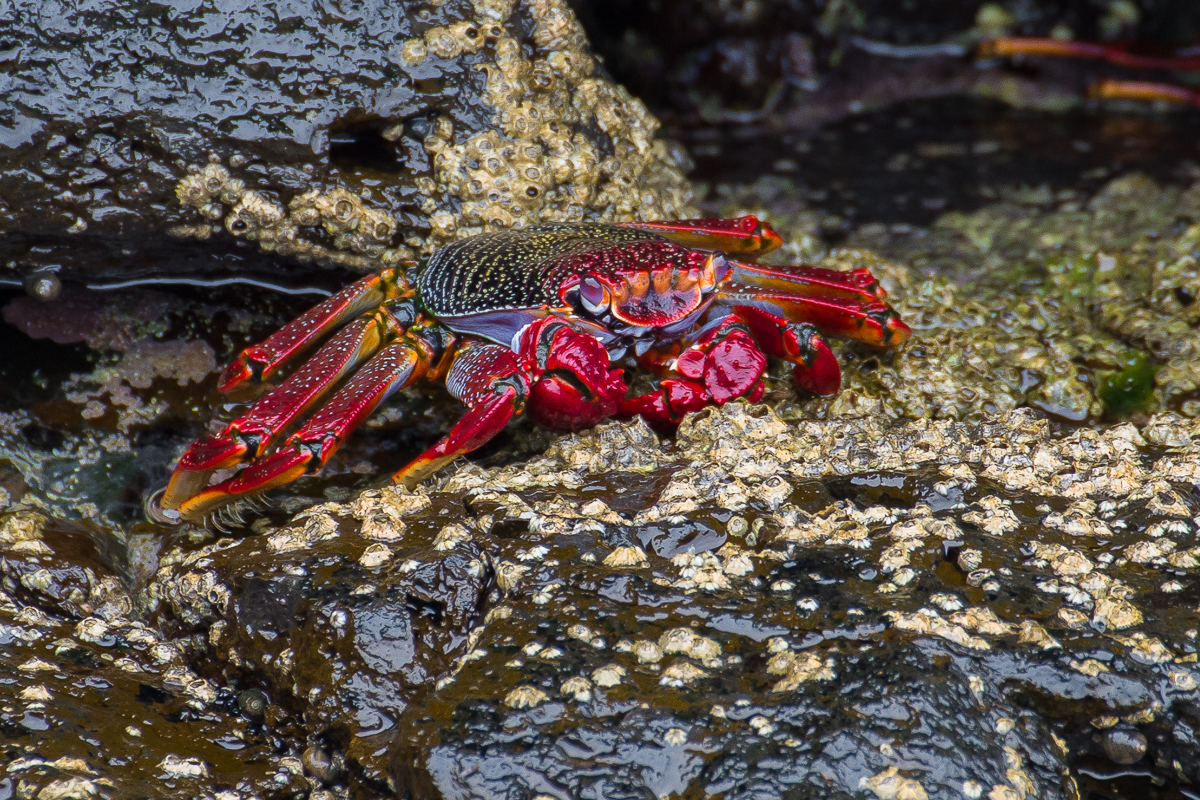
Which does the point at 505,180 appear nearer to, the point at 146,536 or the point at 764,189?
the point at 146,536

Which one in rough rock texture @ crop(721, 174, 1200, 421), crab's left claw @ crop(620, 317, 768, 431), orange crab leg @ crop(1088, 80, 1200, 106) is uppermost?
crab's left claw @ crop(620, 317, 768, 431)

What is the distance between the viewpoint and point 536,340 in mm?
2275

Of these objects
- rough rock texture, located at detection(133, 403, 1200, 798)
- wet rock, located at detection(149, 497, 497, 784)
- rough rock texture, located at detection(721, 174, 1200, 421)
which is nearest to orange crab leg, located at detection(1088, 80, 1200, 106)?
rough rock texture, located at detection(721, 174, 1200, 421)

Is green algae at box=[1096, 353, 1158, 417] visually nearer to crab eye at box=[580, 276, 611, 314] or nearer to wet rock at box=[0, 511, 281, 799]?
crab eye at box=[580, 276, 611, 314]

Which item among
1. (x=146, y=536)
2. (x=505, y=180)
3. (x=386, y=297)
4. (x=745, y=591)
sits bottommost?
(x=146, y=536)

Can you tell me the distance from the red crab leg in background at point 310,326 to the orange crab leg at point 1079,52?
372 cm

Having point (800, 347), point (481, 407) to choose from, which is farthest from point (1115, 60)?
point (481, 407)

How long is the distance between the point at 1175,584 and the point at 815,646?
27.0 inches

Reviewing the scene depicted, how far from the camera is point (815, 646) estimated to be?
152cm

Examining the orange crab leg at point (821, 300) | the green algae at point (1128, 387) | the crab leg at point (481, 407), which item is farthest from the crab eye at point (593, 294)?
the green algae at point (1128, 387)

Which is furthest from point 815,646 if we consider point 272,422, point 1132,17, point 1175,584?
point 1132,17

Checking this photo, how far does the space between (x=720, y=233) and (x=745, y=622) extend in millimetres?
1467

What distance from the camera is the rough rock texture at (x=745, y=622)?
139 cm

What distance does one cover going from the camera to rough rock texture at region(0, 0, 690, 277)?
2.35m
